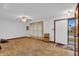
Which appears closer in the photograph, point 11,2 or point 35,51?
point 11,2

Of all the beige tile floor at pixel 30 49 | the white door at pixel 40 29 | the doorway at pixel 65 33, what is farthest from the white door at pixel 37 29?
the doorway at pixel 65 33

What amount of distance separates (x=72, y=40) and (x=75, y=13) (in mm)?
504

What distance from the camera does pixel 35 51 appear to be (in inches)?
85.9

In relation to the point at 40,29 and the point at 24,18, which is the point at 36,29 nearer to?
the point at 40,29

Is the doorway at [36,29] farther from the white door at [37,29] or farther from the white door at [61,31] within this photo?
the white door at [61,31]

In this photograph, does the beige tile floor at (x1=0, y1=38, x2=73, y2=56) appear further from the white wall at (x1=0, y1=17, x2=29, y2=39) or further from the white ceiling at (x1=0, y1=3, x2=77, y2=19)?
the white ceiling at (x1=0, y1=3, x2=77, y2=19)

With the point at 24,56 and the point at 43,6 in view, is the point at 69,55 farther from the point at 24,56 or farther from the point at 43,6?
the point at 43,6

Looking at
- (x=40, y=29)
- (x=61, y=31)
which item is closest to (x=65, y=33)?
(x=61, y=31)

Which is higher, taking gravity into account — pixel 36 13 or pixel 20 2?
pixel 20 2

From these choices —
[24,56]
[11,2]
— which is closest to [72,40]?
[24,56]

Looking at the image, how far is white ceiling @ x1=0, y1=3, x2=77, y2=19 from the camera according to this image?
6.35 ft

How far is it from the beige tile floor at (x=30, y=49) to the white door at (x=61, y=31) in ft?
0.53

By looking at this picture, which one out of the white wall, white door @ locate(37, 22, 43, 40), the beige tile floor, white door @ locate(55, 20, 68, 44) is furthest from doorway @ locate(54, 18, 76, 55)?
the white wall

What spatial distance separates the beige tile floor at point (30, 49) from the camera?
2062mm
